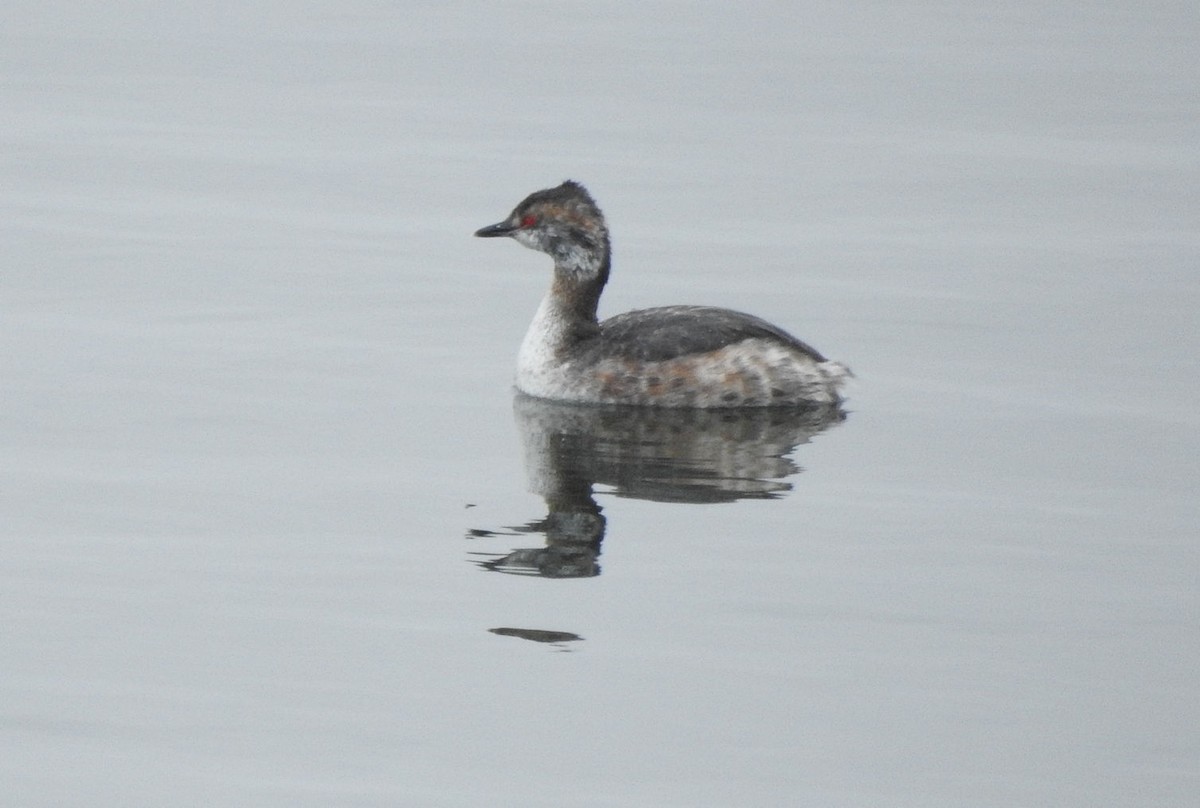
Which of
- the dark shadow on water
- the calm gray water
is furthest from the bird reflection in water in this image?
the dark shadow on water

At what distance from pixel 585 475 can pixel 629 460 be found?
18.3 inches

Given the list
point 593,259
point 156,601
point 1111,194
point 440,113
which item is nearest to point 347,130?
point 440,113

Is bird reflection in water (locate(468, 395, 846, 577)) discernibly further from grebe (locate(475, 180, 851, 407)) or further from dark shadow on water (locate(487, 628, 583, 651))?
dark shadow on water (locate(487, 628, 583, 651))

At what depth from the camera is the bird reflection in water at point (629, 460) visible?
11219 mm

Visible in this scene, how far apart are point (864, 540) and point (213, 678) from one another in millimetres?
3436

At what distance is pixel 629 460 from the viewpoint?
12.9 metres

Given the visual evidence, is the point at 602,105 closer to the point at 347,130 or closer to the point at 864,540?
the point at 347,130

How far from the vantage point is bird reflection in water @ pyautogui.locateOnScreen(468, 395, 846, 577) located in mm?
11219

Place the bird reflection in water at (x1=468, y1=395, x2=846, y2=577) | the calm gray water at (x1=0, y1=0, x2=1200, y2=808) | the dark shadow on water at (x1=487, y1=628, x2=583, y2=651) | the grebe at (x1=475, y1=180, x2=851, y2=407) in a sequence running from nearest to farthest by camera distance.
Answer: the calm gray water at (x1=0, y1=0, x2=1200, y2=808)
the dark shadow on water at (x1=487, y1=628, x2=583, y2=651)
the bird reflection in water at (x1=468, y1=395, x2=846, y2=577)
the grebe at (x1=475, y1=180, x2=851, y2=407)

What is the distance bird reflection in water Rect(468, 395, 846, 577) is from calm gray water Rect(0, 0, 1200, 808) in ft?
0.14

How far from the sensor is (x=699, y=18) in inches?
1441

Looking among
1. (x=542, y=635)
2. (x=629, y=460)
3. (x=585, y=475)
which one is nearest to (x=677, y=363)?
(x=629, y=460)

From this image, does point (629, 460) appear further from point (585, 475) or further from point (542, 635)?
point (542, 635)

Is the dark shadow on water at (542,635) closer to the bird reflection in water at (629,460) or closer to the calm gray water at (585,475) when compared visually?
the calm gray water at (585,475)
